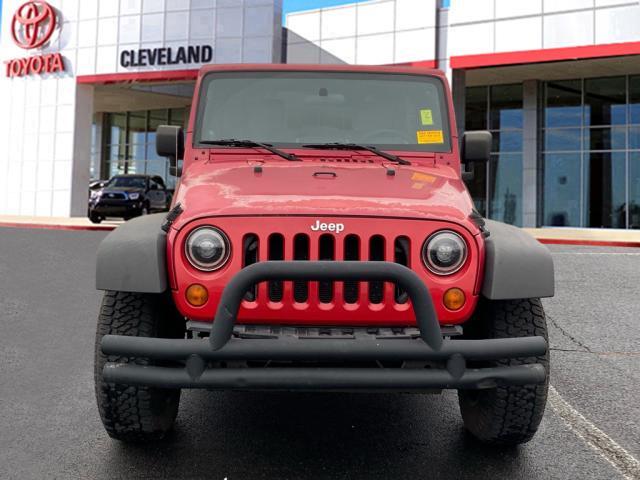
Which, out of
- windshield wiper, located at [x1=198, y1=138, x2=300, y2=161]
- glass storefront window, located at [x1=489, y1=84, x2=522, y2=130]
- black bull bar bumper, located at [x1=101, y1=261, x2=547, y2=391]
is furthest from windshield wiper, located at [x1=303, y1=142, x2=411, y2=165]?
glass storefront window, located at [x1=489, y1=84, x2=522, y2=130]

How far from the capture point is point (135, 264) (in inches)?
121

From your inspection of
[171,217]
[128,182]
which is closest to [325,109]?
[171,217]

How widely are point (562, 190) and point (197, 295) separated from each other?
21869mm

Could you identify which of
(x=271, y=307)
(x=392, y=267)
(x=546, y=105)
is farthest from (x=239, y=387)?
(x=546, y=105)

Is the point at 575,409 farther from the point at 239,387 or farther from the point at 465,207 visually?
the point at 239,387

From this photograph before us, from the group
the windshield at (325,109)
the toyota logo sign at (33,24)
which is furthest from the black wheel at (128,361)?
the toyota logo sign at (33,24)

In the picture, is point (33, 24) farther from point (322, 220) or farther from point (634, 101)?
point (322, 220)

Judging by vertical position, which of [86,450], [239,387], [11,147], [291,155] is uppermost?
[11,147]

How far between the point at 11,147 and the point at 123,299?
89.7 feet

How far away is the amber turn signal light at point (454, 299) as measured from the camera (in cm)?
304

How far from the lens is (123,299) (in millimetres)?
3260

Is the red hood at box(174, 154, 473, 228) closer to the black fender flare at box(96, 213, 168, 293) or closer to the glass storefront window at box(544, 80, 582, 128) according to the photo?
the black fender flare at box(96, 213, 168, 293)

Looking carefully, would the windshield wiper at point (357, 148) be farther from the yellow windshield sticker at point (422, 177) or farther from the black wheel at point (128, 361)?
the black wheel at point (128, 361)

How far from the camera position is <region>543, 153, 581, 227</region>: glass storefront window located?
22828mm
